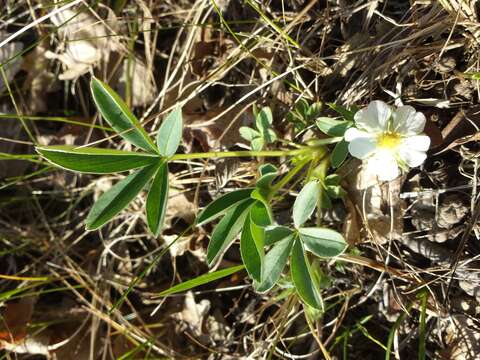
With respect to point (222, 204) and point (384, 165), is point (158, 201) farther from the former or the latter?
point (384, 165)

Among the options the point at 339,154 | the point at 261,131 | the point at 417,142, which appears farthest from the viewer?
the point at 261,131

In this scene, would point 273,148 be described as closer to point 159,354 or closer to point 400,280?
point 400,280

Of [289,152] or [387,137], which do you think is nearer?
[387,137]

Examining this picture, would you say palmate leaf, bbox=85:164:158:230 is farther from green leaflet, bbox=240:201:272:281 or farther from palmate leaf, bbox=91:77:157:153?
green leaflet, bbox=240:201:272:281

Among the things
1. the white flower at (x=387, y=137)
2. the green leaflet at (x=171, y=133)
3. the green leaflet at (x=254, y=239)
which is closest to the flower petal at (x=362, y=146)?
the white flower at (x=387, y=137)

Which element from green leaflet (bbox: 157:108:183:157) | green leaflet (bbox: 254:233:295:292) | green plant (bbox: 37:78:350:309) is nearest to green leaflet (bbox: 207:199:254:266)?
green plant (bbox: 37:78:350:309)

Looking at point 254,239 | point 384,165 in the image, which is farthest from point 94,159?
point 384,165
